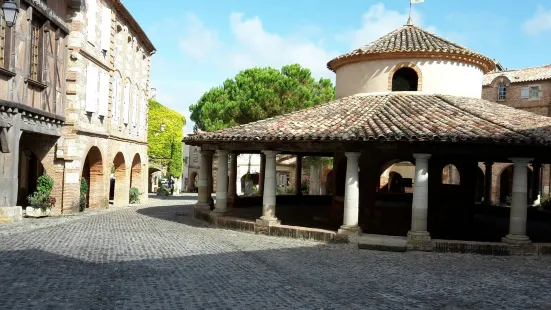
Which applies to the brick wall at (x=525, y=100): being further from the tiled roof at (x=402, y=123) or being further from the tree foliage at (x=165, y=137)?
the tree foliage at (x=165, y=137)

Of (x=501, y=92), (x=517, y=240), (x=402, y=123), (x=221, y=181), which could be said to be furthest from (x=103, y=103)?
(x=501, y=92)

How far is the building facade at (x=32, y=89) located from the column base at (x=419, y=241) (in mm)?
12574

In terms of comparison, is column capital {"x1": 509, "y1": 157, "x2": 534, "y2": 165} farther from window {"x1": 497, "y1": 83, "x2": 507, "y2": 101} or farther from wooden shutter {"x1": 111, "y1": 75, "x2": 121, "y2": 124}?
window {"x1": 497, "y1": 83, "x2": 507, "y2": 101}

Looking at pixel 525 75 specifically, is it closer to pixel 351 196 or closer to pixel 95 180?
pixel 351 196

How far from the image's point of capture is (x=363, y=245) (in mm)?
13578

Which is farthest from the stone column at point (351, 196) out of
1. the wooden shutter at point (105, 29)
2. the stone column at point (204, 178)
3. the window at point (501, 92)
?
the window at point (501, 92)

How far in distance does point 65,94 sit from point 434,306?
1649 cm

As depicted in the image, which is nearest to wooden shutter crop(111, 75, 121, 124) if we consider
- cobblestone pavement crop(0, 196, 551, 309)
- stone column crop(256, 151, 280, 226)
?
cobblestone pavement crop(0, 196, 551, 309)

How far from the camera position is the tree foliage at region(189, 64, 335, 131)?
35.2 metres

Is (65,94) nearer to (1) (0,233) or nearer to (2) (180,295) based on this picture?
(1) (0,233)

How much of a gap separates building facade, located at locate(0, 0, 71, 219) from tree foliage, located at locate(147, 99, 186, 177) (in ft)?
66.8

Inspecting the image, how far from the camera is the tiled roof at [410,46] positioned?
17828mm

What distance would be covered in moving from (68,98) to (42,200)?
427 centimetres

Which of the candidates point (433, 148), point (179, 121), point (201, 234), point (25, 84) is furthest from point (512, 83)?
point (25, 84)
